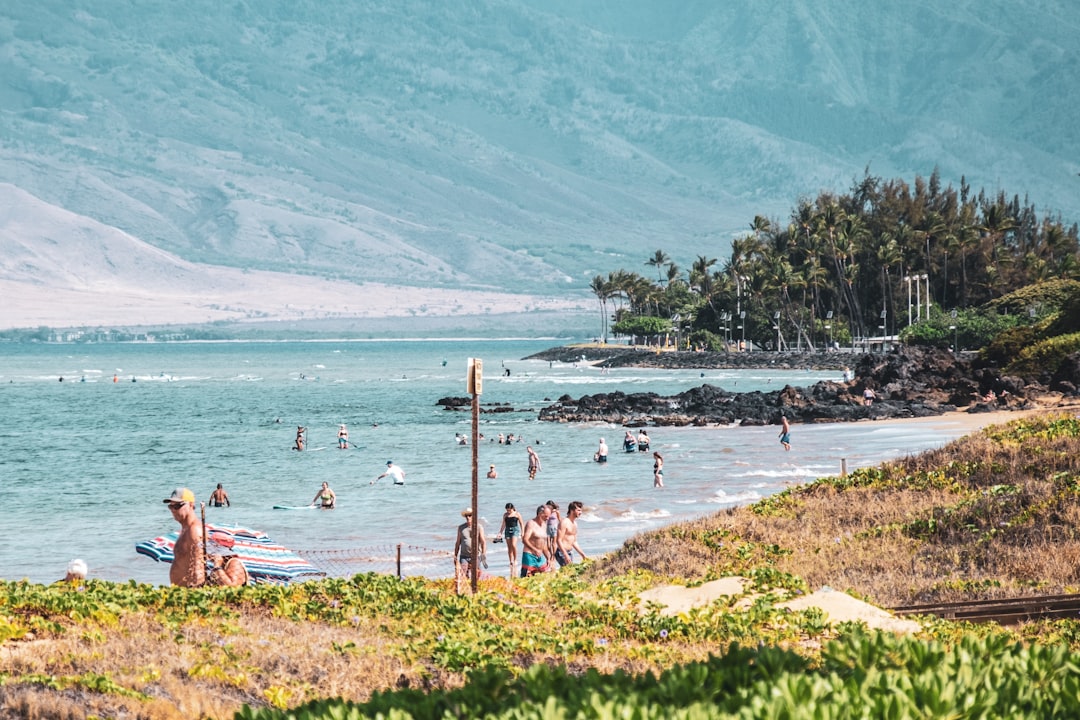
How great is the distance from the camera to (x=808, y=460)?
52969mm

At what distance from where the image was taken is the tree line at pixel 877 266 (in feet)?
504

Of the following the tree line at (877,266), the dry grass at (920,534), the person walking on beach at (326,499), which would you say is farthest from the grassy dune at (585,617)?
the tree line at (877,266)

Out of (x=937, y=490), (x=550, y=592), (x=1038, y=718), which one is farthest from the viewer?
(x=937, y=490)

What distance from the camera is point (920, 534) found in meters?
22.3

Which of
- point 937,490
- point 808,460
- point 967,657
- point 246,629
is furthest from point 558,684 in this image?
point 808,460

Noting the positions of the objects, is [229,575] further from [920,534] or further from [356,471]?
[356,471]

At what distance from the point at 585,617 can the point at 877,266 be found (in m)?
155

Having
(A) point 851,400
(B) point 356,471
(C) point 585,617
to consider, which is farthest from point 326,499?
(A) point 851,400

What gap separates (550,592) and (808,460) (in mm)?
35658

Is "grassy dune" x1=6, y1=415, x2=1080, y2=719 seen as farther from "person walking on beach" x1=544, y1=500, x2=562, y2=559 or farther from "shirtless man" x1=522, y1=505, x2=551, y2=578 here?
"person walking on beach" x1=544, y1=500, x2=562, y2=559

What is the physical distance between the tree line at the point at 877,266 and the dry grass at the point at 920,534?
378 ft

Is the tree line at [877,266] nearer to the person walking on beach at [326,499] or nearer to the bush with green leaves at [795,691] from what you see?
the person walking on beach at [326,499]

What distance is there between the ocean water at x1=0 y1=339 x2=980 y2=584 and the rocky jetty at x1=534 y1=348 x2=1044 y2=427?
3716mm

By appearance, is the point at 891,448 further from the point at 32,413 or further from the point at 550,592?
the point at 32,413
